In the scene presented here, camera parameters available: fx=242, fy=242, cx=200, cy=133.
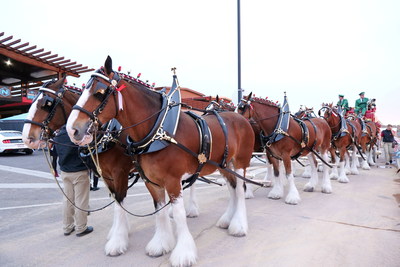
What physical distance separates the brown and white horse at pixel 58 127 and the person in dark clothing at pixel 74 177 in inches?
13.9

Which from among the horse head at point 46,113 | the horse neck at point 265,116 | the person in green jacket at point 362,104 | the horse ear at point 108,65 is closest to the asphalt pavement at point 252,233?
the horse head at point 46,113

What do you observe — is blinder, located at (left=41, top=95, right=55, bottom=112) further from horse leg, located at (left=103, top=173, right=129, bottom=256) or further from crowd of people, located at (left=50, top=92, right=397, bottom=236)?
horse leg, located at (left=103, top=173, right=129, bottom=256)

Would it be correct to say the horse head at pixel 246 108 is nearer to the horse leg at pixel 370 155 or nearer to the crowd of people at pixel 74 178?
the crowd of people at pixel 74 178

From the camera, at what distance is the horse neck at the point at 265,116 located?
5.09 metres

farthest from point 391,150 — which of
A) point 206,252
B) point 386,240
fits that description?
point 206,252

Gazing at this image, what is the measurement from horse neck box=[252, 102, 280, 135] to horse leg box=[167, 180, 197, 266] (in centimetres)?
300

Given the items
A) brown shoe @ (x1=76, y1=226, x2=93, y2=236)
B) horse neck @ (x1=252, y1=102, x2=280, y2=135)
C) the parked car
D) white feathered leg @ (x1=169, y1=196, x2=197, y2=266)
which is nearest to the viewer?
white feathered leg @ (x1=169, y1=196, x2=197, y2=266)

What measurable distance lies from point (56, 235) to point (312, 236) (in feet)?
12.1

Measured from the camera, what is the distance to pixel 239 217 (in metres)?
3.51

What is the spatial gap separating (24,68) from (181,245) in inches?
742

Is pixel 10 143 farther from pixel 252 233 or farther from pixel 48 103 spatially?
pixel 252 233

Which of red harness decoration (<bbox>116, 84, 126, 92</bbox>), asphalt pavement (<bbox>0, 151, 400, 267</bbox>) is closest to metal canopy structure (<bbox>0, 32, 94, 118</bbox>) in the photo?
asphalt pavement (<bbox>0, 151, 400, 267</bbox>)

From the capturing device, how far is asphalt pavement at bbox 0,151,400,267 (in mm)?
2803

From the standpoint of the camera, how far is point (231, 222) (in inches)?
139
